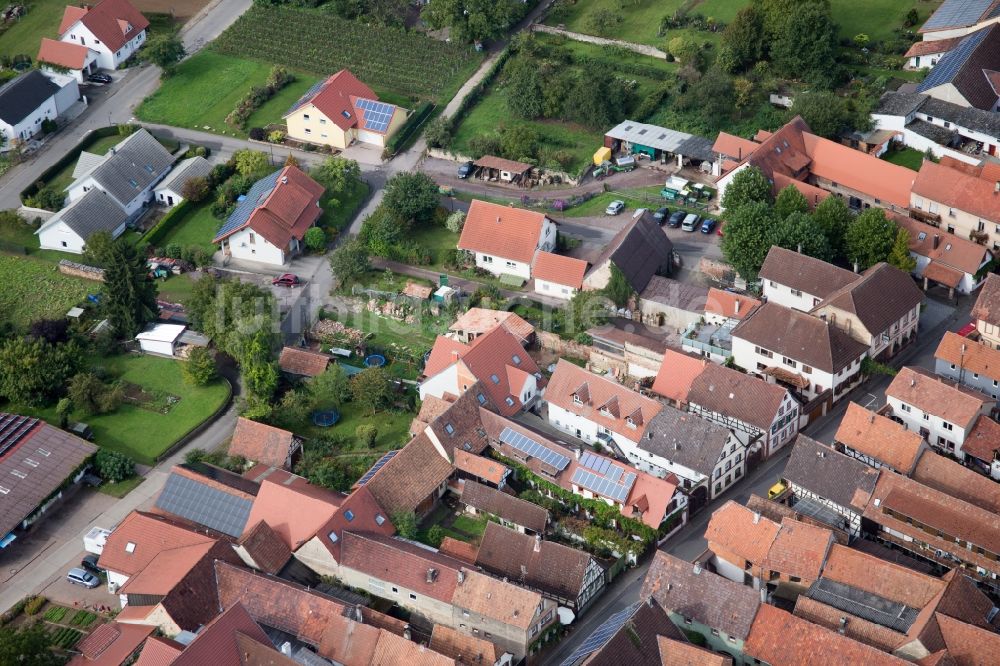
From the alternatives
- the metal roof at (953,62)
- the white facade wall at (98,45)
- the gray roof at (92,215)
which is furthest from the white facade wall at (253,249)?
the metal roof at (953,62)

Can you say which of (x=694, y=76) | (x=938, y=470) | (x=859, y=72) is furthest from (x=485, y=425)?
(x=859, y=72)

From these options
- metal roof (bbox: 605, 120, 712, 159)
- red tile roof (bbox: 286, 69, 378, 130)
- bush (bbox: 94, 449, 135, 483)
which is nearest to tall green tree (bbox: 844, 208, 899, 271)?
metal roof (bbox: 605, 120, 712, 159)

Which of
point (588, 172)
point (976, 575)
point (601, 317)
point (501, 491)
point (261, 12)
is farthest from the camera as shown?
point (261, 12)

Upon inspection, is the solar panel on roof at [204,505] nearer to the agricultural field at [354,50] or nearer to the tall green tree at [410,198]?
the tall green tree at [410,198]

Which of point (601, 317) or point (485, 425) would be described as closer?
point (485, 425)

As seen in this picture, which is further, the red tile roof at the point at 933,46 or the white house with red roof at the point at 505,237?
the red tile roof at the point at 933,46

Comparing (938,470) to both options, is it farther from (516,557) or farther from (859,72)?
(859,72)
